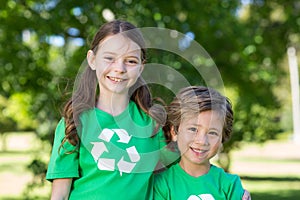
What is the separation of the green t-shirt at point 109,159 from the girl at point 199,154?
0.38 ft

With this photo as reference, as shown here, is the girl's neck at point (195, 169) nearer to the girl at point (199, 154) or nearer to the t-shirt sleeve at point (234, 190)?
the girl at point (199, 154)

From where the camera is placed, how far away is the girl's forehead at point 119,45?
310 centimetres

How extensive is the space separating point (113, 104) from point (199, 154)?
0.48 m

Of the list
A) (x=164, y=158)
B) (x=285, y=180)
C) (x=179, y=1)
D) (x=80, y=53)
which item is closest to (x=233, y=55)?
(x=179, y=1)

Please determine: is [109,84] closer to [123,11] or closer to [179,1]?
[123,11]

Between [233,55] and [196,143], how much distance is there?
319 inches

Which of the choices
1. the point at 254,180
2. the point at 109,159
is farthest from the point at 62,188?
the point at 254,180

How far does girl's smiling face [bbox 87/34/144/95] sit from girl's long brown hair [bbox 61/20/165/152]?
0.16 feet

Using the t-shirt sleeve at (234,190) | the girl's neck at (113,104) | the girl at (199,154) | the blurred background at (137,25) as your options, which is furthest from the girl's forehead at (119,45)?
the blurred background at (137,25)

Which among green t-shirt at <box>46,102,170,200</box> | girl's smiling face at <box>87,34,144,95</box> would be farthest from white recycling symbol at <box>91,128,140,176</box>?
girl's smiling face at <box>87,34,144,95</box>

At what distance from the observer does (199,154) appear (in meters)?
3.06

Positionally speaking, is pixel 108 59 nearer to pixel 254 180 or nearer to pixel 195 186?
pixel 195 186

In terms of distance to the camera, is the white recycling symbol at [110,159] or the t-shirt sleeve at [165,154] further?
the t-shirt sleeve at [165,154]

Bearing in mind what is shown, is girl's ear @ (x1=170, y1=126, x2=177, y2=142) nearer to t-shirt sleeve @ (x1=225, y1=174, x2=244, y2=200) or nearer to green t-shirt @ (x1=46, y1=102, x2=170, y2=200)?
green t-shirt @ (x1=46, y1=102, x2=170, y2=200)
